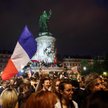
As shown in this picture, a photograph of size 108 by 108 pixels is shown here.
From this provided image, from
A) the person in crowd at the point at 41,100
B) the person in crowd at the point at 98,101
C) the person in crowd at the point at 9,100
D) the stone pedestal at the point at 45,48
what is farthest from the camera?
the stone pedestal at the point at 45,48

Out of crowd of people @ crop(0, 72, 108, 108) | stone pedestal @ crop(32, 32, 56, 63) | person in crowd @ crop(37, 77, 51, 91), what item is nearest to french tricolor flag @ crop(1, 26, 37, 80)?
crowd of people @ crop(0, 72, 108, 108)

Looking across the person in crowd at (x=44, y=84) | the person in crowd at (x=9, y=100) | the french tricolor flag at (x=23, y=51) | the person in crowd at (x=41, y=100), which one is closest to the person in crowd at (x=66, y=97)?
the person in crowd at (x=9, y=100)

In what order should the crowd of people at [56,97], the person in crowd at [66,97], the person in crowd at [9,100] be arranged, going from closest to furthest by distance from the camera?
the crowd of people at [56,97]
the person in crowd at [9,100]
the person in crowd at [66,97]

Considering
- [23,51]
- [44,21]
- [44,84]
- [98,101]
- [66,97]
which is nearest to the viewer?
[98,101]

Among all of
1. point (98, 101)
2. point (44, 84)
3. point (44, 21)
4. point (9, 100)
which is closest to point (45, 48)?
point (44, 21)

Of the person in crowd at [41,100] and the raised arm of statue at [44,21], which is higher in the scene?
the raised arm of statue at [44,21]

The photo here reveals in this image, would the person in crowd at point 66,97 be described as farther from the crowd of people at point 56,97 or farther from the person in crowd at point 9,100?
the person in crowd at point 9,100

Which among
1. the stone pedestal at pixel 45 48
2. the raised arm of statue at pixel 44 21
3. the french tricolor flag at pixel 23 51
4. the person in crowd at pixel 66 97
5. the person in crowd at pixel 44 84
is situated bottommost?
the person in crowd at pixel 66 97

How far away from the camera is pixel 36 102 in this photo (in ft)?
14.5

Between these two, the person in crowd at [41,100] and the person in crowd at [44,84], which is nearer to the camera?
the person in crowd at [41,100]

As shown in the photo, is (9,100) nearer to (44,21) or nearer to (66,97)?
(66,97)

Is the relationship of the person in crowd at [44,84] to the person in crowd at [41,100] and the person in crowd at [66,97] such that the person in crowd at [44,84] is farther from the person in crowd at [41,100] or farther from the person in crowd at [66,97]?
the person in crowd at [41,100]

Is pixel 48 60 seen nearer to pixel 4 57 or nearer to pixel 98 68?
pixel 98 68

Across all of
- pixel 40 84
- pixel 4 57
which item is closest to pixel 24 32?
pixel 40 84
